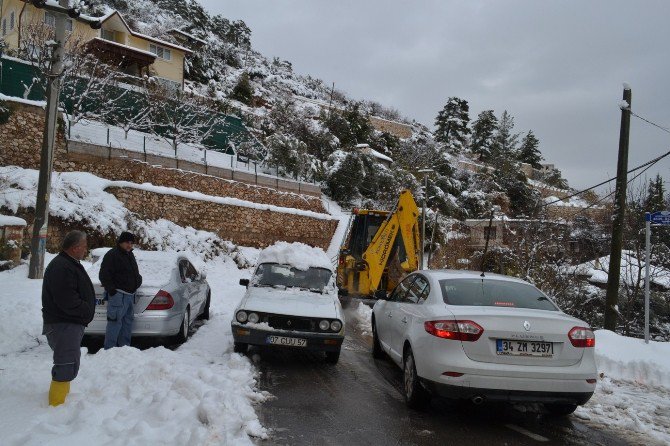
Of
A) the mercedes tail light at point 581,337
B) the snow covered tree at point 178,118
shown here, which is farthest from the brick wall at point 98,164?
the mercedes tail light at point 581,337

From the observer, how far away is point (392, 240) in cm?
1200

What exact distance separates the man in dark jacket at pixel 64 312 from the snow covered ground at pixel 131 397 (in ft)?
0.95

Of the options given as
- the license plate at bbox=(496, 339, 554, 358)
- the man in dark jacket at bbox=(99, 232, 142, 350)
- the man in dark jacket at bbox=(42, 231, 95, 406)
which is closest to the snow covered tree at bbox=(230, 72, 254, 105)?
the man in dark jacket at bbox=(99, 232, 142, 350)

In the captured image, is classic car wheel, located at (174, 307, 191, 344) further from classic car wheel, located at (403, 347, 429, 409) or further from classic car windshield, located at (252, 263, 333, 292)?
classic car wheel, located at (403, 347, 429, 409)

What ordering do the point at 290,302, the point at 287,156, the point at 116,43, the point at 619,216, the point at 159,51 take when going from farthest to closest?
the point at 159,51 → the point at 116,43 → the point at 287,156 → the point at 619,216 → the point at 290,302

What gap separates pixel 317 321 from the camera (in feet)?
22.3

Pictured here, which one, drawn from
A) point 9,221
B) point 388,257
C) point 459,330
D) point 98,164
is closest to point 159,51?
point 98,164

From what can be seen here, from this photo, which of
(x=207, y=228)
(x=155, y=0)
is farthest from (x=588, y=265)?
(x=155, y=0)

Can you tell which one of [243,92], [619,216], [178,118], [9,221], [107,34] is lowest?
[9,221]

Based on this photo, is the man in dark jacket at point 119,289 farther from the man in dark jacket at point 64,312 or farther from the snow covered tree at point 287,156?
the snow covered tree at point 287,156

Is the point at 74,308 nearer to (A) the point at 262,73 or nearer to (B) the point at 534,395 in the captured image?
(B) the point at 534,395

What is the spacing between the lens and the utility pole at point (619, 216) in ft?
34.6

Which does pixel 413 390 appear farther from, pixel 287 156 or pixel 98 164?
pixel 287 156

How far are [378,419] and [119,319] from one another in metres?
3.81
